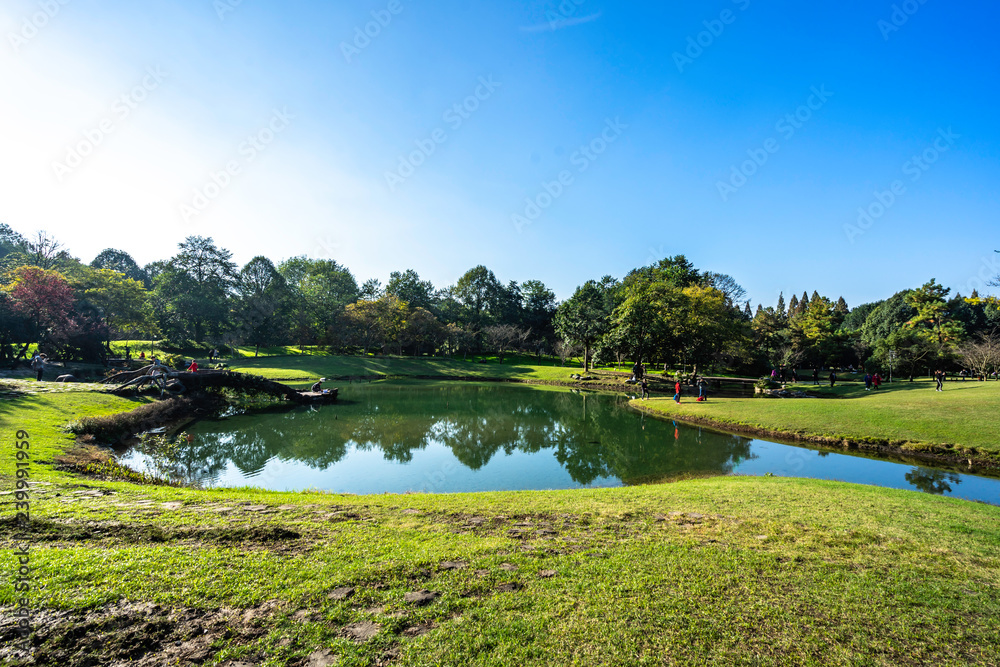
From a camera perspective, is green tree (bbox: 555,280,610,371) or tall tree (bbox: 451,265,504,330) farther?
tall tree (bbox: 451,265,504,330)

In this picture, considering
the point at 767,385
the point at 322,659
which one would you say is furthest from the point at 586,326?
the point at 322,659

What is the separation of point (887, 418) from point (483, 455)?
748 inches

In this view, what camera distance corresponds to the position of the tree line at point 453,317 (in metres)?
36.2

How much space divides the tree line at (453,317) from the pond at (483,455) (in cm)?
2057

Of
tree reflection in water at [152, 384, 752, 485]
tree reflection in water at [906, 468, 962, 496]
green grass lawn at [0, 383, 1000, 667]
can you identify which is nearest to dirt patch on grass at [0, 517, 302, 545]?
green grass lawn at [0, 383, 1000, 667]

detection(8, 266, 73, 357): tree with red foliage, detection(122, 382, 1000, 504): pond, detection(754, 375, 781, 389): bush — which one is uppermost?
detection(8, 266, 73, 357): tree with red foliage

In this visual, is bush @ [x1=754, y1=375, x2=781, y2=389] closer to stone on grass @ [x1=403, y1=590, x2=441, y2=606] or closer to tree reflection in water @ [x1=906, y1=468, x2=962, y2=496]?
tree reflection in water @ [x1=906, y1=468, x2=962, y2=496]

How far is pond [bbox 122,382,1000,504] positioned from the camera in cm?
1348

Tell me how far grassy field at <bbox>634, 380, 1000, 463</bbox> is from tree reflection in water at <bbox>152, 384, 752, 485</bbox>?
9.34ft

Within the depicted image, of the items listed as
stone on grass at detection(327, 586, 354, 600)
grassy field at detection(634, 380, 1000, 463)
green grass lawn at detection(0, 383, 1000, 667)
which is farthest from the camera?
grassy field at detection(634, 380, 1000, 463)

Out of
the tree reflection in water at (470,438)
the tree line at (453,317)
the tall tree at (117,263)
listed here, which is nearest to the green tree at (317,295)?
the tree line at (453,317)

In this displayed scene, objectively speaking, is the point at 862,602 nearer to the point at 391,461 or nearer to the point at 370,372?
the point at 391,461

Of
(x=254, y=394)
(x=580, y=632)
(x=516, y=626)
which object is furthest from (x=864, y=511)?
(x=254, y=394)

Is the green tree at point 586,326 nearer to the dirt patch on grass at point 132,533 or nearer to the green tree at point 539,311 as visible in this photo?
the green tree at point 539,311
